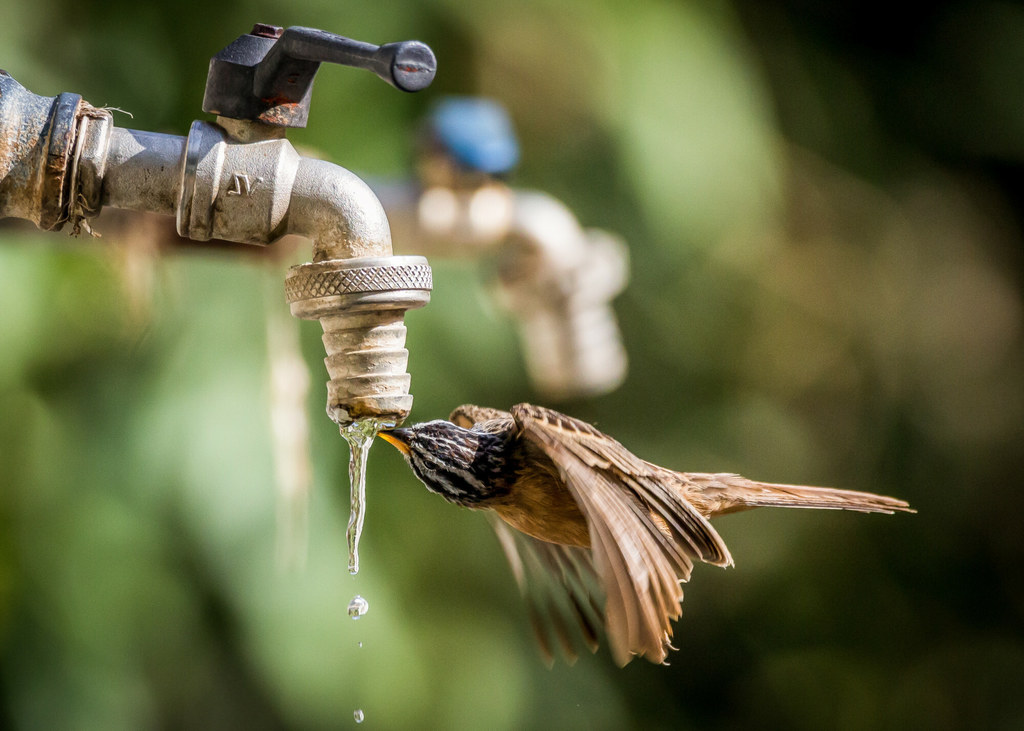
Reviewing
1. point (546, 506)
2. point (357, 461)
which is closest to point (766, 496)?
point (546, 506)

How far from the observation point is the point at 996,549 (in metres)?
3.41

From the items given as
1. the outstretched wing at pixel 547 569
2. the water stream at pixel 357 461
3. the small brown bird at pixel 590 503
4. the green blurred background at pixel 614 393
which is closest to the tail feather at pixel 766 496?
the small brown bird at pixel 590 503

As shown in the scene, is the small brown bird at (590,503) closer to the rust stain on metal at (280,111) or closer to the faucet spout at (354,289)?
the faucet spout at (354,289)

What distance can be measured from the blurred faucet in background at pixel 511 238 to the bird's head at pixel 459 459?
0.54m

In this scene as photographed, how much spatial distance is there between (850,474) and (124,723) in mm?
2081

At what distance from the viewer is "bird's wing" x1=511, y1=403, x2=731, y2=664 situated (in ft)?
3.93

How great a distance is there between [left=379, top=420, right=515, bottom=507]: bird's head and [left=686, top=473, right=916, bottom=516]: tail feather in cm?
32

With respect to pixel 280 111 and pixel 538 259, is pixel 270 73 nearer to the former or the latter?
pixel 280 111

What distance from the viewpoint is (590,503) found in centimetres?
130

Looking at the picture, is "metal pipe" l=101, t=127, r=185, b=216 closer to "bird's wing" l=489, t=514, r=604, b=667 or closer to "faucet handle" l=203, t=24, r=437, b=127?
"faucet handle" l=203, t=24, r=437, b=127

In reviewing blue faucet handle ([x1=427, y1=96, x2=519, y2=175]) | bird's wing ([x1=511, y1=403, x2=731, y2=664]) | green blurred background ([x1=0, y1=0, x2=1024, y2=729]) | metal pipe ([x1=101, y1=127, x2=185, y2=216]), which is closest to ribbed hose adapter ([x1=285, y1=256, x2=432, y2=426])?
metal pipe ([x1=101, y1=127, x2=185, y2=216])

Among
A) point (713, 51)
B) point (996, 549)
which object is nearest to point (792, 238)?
point (713, 51)

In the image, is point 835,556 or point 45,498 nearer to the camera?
point 45,498

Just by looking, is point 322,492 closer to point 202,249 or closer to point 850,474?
point 202,249
